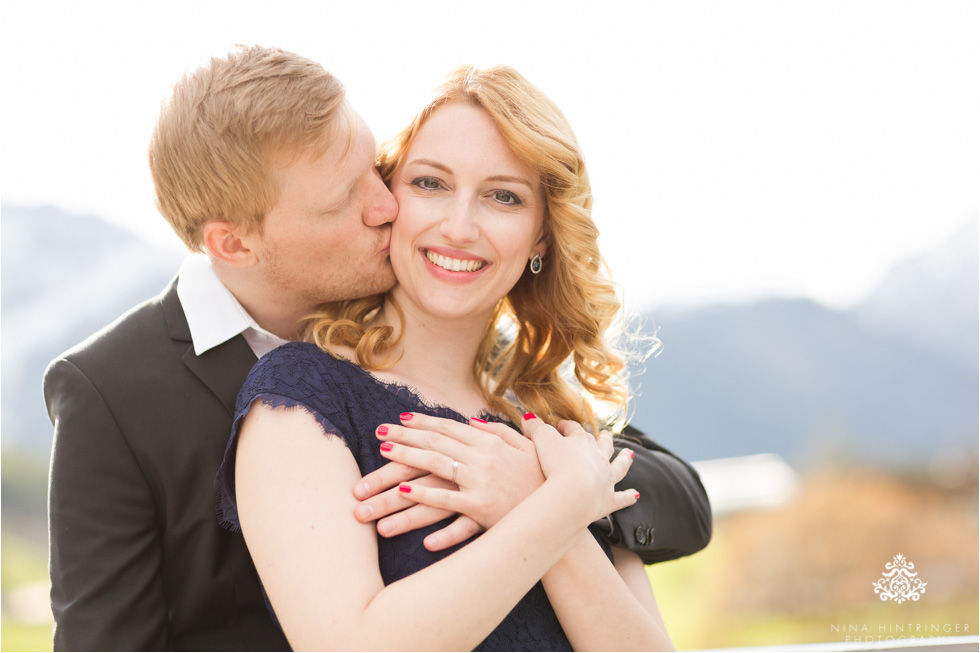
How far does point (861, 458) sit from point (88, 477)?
52.3 ft

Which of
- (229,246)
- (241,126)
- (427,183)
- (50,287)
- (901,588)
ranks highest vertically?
(241,126)

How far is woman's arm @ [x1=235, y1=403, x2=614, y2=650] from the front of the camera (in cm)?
168

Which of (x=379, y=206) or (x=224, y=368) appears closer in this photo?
(x=224, y=368)

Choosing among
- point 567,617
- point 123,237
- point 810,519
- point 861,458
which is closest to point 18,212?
point 123,237

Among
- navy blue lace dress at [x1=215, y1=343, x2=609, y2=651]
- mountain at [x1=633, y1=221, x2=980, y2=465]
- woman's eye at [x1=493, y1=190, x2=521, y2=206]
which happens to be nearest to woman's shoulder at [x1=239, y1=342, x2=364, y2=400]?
navy blue lace dress at [x1=215, y1=343, x2=609, y2=651]

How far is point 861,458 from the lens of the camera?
15516 mm

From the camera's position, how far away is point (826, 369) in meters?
17.7

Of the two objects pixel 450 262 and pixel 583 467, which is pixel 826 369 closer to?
pixel 450 262

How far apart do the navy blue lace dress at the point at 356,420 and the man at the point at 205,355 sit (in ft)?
0.31

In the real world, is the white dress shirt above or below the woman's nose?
below

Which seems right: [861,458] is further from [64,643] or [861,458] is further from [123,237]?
[64,643]

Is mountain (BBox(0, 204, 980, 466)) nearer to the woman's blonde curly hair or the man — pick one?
the woman's blonde curly hair

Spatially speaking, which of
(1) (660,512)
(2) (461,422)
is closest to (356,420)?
(2) (461,422)

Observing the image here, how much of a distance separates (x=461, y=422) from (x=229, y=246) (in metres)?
0.88
